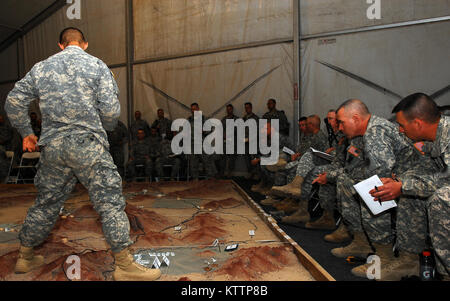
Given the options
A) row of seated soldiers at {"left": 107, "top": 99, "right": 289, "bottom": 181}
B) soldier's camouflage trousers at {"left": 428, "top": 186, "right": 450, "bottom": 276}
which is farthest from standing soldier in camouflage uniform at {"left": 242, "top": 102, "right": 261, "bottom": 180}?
soldier's camouflage trousers at {"left": 428, "top": 186, "right": 450, "bottom": 276}

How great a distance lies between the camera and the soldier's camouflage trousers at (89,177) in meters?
1.88

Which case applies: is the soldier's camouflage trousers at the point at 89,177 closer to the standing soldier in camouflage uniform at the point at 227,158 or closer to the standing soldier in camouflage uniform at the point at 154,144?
the standing soldier in camouflage uniform at the point at 154,144

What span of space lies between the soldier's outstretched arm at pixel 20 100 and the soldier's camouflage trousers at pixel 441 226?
2.33 m

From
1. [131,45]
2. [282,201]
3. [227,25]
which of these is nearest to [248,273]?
[282,201]

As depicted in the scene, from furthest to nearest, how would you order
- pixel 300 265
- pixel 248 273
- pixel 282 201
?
pixel 282 201, pixel 300 265, pixel 248 273

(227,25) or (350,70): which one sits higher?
(227,25)

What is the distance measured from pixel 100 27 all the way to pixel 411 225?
8967mm

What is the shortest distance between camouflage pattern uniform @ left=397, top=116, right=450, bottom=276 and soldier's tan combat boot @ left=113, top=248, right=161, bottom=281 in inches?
61.4

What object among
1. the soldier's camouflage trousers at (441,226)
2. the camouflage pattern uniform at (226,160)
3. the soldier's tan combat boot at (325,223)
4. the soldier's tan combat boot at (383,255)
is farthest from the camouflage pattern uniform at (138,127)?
the soldier's camouflage trousers at (441,226)

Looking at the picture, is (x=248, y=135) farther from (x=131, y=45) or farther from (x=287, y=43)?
(x=131, y=45)

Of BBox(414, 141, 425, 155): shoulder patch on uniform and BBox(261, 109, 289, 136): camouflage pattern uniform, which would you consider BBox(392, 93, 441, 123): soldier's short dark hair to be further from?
BBox(261, 109, 289, 136): camouflage pattern uniform

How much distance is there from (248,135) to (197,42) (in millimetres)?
2549

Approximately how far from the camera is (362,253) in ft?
8.04

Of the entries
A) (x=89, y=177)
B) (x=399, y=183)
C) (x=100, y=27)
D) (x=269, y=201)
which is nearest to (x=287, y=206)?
(x=269, y=201)
